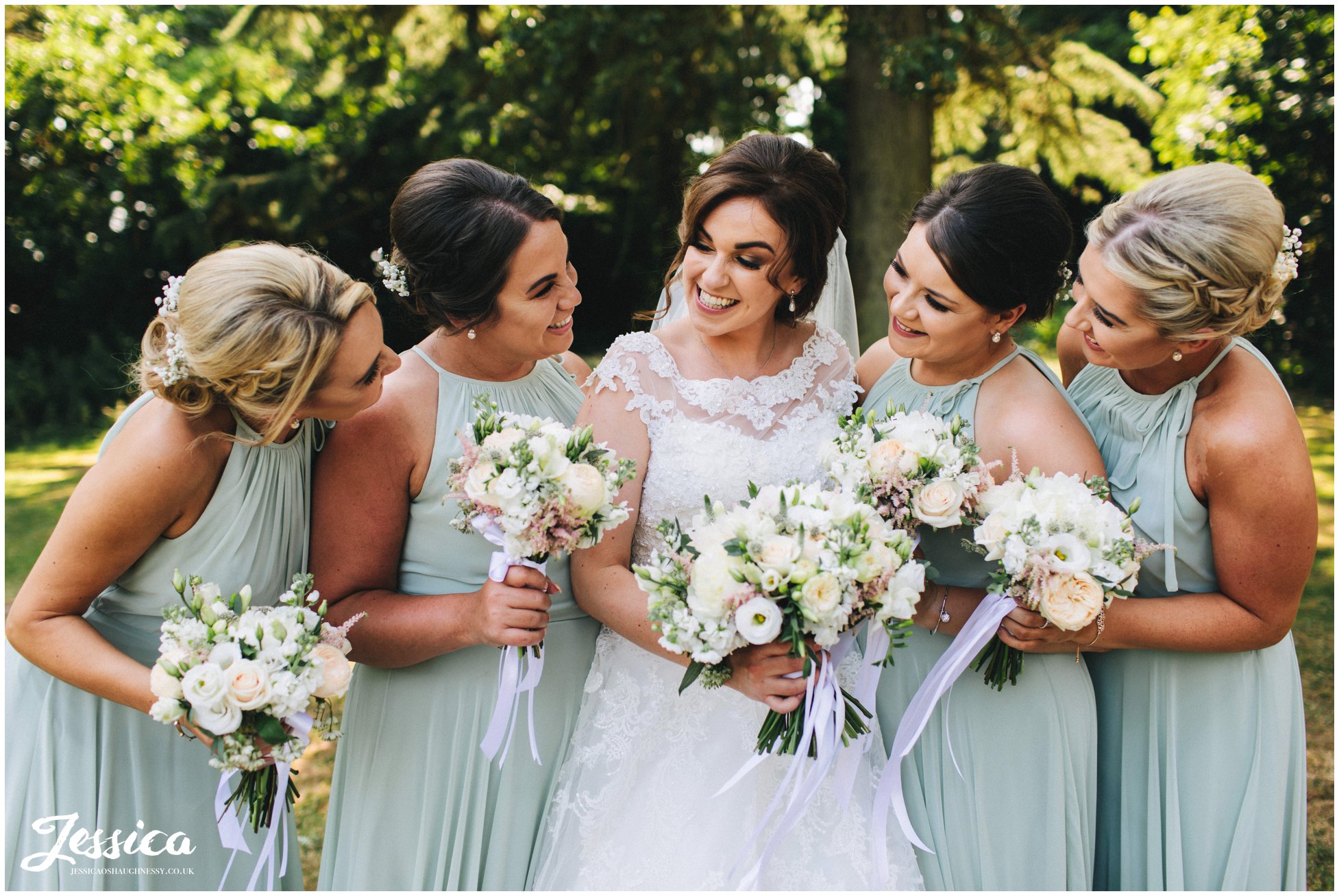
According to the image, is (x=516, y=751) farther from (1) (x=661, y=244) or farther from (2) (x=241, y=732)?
(1) (x=661, y=244)

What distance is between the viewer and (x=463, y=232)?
306 cm

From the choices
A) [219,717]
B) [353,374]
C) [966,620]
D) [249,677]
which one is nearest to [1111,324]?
[966,620]

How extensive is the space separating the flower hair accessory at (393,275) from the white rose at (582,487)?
45.0 inches

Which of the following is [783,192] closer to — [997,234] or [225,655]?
[997,234]

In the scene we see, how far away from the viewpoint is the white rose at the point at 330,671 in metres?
2.50

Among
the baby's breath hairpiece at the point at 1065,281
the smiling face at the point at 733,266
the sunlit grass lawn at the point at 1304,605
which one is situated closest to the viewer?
the smiling face at the point at 733,266

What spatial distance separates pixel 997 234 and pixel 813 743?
1666 mm

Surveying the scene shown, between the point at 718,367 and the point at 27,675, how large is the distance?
2.40 meters

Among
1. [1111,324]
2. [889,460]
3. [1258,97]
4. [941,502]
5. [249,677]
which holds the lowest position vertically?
[249,677]

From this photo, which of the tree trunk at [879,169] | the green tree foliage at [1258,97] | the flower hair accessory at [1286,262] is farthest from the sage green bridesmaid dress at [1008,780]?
the green tree foliage at [1258,97]

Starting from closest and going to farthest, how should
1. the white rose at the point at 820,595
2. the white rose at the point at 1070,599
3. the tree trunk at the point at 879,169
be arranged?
the white rose at the point at 820,595 < the white rose at the point at 1070,599 < the tree trunk at the point at 879,169

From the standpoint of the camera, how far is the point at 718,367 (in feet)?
10.7

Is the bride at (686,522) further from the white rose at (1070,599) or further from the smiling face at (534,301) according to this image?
the white rose at (1070,599)

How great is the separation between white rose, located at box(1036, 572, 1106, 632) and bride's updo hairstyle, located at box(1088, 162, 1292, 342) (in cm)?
88
